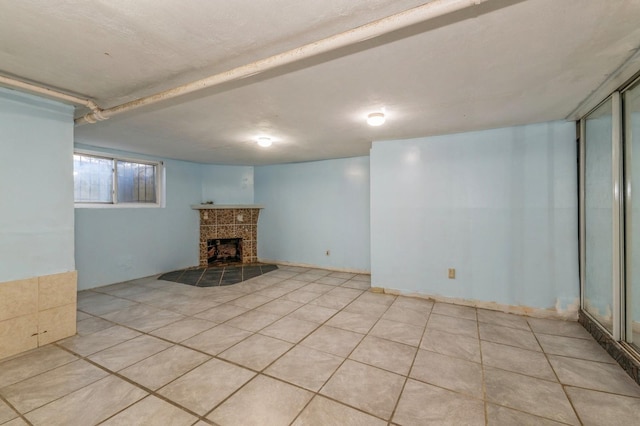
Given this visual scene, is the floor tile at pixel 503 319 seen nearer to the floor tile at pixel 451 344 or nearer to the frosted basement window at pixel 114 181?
the floor tile at pixel 451 344

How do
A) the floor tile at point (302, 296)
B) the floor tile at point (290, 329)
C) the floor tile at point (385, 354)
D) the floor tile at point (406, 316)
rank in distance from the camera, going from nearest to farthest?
1. the floor tile at point (385, 354)
2. the floor tile at point (290, 329)
3. the floor tile at point (406, 316)
4. the floor tile at point (302, 296)

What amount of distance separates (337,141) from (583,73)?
Answer: 8.50ft

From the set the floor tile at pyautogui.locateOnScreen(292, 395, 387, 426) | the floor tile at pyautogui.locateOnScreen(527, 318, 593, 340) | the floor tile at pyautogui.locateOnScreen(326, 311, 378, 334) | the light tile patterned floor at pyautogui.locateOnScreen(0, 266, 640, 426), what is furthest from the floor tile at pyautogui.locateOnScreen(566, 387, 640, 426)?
the floor tile at pyautogui.locateOnScreen(326, 311, 378, 334)

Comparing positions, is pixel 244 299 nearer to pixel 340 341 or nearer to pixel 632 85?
pixel 340 341

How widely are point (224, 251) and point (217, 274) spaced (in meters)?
1.14

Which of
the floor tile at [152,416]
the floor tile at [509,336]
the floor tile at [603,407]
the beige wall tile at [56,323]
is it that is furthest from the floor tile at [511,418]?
the beige wall tile at [56,323]

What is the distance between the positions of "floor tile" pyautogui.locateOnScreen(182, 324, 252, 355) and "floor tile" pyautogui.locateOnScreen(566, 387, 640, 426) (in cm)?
250

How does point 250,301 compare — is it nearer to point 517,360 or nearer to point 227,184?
point 517,360

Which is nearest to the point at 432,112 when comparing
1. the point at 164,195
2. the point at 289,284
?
the point at 289,284

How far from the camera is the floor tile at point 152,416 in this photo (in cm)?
151

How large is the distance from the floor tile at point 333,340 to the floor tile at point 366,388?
228mm

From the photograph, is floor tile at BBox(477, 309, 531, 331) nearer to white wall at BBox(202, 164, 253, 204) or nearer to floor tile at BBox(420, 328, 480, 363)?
floor tile at BBox(420, 328, 480, 363)

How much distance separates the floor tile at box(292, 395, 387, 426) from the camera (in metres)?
1.52

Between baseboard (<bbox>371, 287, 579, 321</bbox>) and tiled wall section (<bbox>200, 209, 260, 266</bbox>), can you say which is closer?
baseboard (<bbox>371, 287, 579, 321</bbox>)
